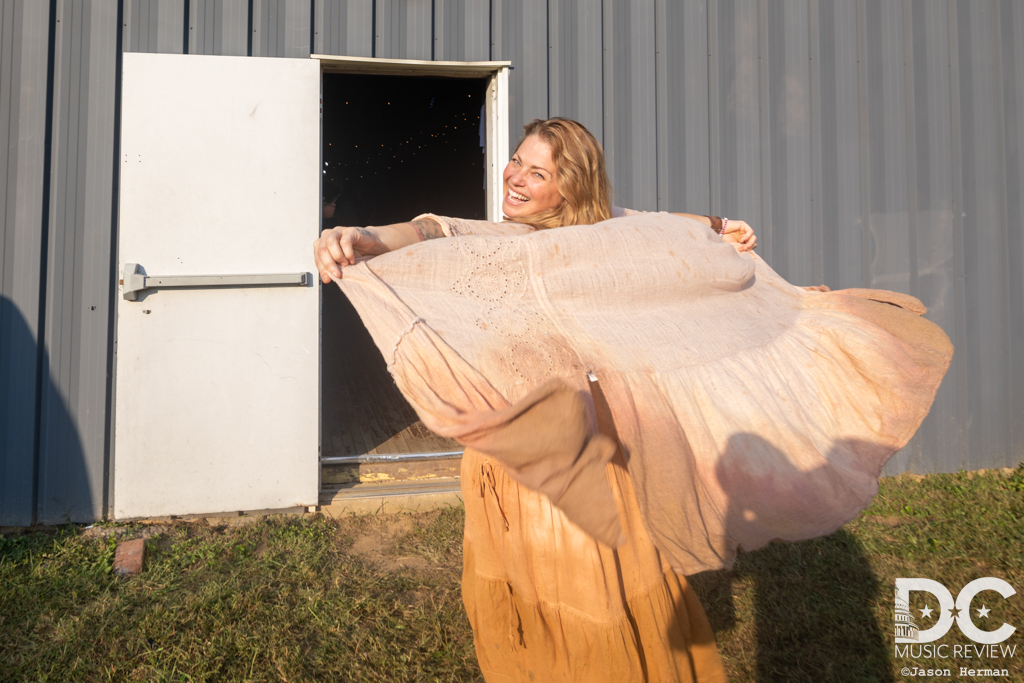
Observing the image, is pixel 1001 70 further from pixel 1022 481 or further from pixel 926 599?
pixel 926 599

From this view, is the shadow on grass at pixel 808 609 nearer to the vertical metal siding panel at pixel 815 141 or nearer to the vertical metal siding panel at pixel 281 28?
the vertical metal siding panel at pixel 815 141

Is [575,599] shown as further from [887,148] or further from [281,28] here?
[887,148]

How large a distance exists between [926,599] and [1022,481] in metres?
2.64

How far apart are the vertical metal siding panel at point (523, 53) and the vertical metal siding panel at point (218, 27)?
1675mm

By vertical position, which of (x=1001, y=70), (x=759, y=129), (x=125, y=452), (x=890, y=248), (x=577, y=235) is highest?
(x=1001, y=70)

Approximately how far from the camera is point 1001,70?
502 cm

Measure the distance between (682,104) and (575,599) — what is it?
4.02 metres

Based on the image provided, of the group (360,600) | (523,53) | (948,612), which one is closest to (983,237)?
(948,612)

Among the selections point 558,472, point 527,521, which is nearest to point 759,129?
point 527,521

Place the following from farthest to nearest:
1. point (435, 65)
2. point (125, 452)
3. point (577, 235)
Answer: point (435, 65) → point (125, 452) → point (577, 235)

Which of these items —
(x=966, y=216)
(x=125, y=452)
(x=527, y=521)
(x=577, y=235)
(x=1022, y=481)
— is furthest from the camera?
(x=966, y=216)

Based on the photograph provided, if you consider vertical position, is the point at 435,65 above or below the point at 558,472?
above

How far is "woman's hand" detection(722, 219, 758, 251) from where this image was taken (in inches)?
78.9

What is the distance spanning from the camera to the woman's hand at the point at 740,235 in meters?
2.00
